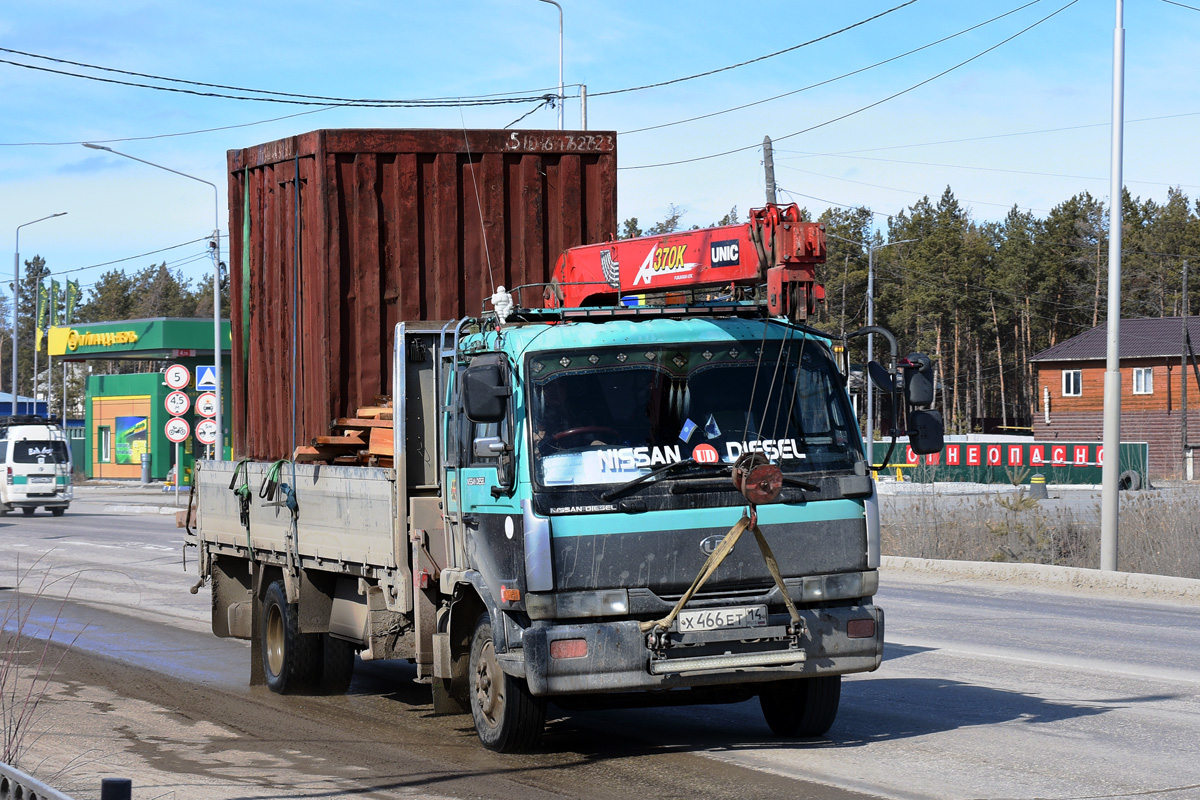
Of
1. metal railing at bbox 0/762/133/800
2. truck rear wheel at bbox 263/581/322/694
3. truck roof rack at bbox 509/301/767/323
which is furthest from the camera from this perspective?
truck rear wheel at bbox 263/581/322/694

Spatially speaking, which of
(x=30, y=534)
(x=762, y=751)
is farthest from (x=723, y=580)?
(x=30, y=534)

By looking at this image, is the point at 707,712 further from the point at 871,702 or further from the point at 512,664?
the point at 512,664

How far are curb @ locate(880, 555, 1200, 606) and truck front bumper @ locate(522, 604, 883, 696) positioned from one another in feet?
33.4

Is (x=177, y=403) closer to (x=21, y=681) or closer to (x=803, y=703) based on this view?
(x=21, y=681)

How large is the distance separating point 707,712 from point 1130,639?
5222 mm

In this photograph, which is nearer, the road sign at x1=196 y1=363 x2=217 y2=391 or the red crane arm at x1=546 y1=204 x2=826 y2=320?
the red crane arm at x1=546 y1=204 x2=826 y2=320

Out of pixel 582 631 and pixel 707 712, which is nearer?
pixel 582 631

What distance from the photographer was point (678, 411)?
7.31 meters

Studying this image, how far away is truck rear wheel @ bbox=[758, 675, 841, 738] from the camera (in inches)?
309

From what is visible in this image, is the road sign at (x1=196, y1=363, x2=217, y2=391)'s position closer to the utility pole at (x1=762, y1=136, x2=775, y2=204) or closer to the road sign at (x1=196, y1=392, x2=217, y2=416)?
the road sign at (x1=196, y1=392, x2=217, y2=416)

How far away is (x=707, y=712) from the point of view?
30.0 feet

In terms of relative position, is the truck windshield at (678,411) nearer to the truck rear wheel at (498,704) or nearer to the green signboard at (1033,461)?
the truck rear wheel at (498,704)

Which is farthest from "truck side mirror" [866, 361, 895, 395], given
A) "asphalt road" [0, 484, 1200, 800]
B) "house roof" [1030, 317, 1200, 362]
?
"house roof" [1030, 317, 1200, 362]

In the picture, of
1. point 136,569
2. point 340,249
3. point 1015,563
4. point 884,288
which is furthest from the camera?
point 884,288
